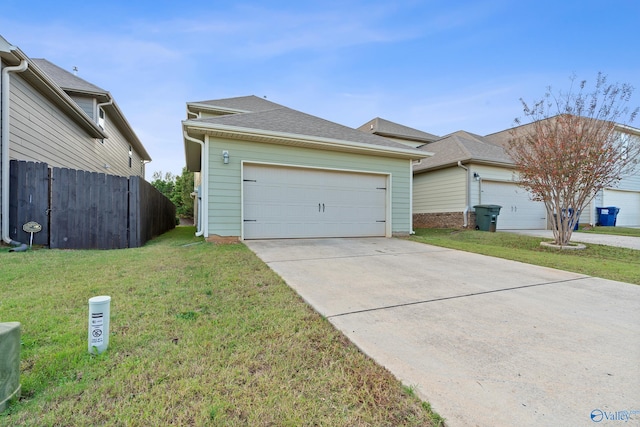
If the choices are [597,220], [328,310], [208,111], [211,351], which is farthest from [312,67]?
[597,220]

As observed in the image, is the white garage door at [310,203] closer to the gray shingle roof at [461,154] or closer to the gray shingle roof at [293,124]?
the gray shingle roof at [293,124]

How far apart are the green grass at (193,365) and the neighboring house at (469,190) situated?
10.1 meters

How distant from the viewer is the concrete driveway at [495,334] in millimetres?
1439

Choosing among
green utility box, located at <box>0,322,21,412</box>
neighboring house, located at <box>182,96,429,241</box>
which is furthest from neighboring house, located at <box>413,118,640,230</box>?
green utility box, located at <box>0,322,21,412</box>

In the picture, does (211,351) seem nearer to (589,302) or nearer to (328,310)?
(328,310)

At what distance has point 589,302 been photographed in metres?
2.98

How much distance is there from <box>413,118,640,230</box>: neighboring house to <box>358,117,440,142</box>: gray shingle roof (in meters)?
2.82

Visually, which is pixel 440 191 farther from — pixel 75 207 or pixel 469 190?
pixel 75 207

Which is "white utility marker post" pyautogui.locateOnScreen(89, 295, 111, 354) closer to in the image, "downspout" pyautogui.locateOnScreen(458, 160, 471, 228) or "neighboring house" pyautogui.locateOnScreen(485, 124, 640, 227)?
"downspout" pyautogui.locateOnScreen(458, 160, 471, 228)

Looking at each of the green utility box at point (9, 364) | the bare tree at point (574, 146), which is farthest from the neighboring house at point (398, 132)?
the green utility box at point (9, 364)

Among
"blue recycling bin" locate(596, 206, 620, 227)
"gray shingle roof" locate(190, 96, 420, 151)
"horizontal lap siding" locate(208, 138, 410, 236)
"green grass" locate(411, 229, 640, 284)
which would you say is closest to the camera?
"green grass" locate(411, 229, 640, 284)

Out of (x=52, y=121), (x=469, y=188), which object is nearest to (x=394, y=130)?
(x=469, y=188)

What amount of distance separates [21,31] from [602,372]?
12.7m

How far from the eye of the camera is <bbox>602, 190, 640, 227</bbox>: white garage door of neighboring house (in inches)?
572
